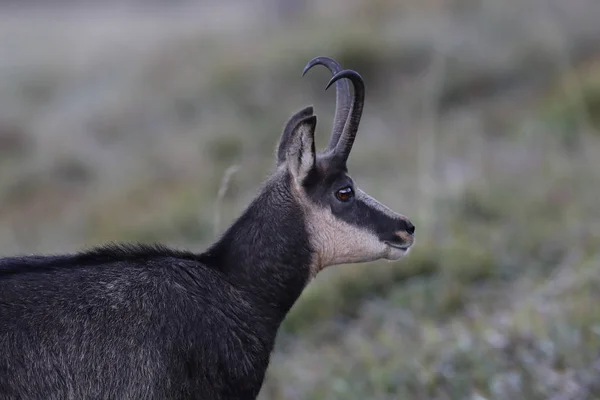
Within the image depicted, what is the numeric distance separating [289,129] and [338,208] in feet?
1.75

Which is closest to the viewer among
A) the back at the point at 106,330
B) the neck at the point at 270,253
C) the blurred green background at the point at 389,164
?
the back at the point at 106,330

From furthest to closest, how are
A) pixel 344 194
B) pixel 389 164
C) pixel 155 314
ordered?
pixel 389 164, pixel 344 194, pixel 155 314

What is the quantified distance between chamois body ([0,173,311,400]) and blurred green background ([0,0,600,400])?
100cm

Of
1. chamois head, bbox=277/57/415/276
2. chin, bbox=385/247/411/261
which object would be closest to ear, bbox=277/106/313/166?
chamois head, bbox=277/57/415/276

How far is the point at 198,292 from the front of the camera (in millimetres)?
5305

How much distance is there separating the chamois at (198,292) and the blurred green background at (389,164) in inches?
38.0

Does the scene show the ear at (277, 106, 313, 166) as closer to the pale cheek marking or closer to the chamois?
the chamois

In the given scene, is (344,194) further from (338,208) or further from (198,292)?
(198,292)

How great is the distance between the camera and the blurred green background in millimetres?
7793

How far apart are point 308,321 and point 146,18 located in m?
21.1

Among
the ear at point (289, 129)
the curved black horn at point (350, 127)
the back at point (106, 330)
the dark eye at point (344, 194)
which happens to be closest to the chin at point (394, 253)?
the dark eye at point (344, 194)

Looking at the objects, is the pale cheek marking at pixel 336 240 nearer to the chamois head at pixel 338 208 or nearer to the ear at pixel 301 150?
the chamois head at pixel 338 208

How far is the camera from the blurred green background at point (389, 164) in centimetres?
779

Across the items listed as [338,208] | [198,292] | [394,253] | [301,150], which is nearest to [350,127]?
[301,150]
